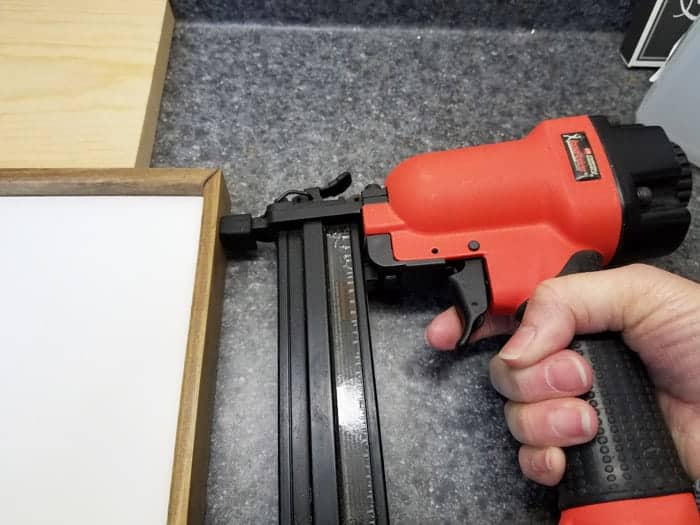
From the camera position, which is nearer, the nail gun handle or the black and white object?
the nail gun handle

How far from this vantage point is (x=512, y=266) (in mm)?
562

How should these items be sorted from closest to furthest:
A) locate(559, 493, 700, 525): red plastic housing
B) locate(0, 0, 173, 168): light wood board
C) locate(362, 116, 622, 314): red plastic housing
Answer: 1. locate(559, 493, 700, 525): red plastic housing
2. locate(362, 116, 622, 314): red plastic housing
3. locate(0, 0, 173, 168): light wood board

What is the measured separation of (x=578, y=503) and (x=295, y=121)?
56 cm

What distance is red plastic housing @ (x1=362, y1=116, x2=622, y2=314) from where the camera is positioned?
0.56 meters

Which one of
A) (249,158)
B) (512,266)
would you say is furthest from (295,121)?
(512,266)

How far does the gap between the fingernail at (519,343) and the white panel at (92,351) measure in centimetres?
31

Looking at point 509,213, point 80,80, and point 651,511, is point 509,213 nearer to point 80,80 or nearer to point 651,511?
point 651,511

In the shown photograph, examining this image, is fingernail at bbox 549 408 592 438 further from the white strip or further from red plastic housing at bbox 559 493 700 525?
the white strip

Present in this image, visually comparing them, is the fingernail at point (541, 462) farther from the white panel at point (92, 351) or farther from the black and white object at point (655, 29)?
the black and white object at point (655, 29)

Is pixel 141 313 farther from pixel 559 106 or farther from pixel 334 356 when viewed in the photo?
pixel 559 106

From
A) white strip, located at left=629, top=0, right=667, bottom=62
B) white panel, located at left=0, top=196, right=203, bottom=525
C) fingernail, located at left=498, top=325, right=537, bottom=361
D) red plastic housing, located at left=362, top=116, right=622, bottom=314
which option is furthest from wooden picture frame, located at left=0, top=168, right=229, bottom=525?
white strip, located at left=629, top=0, right=667, bottom=62

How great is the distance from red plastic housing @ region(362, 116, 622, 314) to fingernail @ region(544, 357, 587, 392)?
3.0 inches

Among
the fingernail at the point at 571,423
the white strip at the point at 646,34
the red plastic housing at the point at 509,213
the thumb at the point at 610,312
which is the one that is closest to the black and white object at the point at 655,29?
the white strip at the point at 646,34

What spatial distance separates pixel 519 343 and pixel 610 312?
0.08 m
